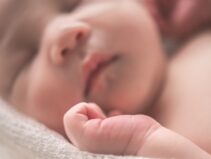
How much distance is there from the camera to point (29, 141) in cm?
61

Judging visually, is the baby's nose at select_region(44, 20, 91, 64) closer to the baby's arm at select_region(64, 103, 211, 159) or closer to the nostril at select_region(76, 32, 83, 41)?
the nostril at select_region(76, 32, 83, 41)

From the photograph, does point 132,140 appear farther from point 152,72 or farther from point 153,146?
point 152,72

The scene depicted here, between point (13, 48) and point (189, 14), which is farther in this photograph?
point (189, 14)

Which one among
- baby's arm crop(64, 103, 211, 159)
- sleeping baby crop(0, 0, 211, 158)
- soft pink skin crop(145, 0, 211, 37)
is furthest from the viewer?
soft pink skin crop(145, 0, 211, 37)

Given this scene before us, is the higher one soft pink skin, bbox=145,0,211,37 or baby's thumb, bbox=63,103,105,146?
soft pink skin, bbox=145,0,211,37

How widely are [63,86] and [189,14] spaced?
32 cm

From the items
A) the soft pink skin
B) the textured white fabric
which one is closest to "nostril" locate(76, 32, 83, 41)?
the textured white fabric

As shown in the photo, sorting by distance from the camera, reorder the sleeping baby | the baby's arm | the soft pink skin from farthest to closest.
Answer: the soft pink skin
the sleeping baby
the baby's arm

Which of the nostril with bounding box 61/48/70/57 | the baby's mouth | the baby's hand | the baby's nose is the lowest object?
the baby's hand

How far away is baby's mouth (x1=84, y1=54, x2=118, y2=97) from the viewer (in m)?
0.70

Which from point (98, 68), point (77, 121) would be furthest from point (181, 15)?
point (77, 121)

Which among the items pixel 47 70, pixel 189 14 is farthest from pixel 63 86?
pixel 189 14

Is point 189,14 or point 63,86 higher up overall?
point 189,14

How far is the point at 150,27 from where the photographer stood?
30.5 inches
